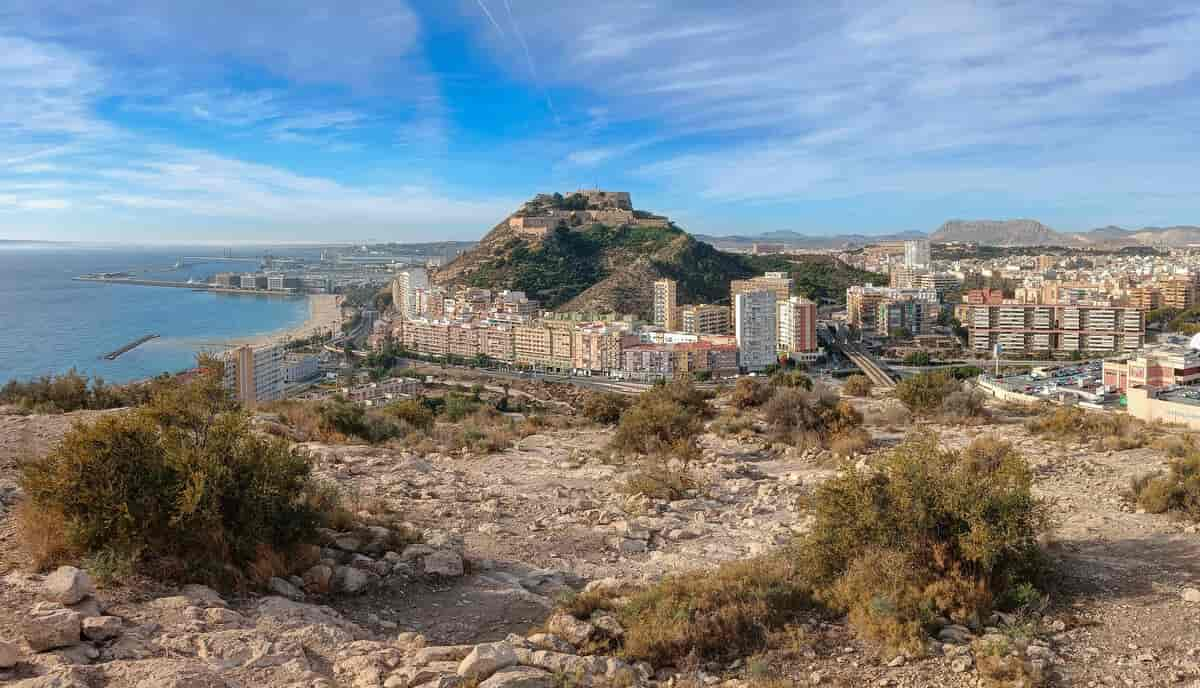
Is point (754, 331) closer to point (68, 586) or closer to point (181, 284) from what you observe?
point (68, 586)

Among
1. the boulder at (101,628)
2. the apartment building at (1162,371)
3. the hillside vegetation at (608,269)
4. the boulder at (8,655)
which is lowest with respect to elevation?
the apartment building at (1162,371)

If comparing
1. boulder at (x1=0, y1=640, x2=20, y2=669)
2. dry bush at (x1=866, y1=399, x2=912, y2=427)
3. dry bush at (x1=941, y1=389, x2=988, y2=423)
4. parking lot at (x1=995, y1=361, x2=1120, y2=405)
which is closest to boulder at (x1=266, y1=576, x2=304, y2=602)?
boulder at (x1=0, y1=640, x2=20, y2=669)

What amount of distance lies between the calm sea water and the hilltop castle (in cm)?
2486

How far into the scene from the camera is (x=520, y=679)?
3.30 meters

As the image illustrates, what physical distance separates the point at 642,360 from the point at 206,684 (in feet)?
131

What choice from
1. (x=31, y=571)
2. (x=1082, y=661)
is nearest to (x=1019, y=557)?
(x=1082, y=661)

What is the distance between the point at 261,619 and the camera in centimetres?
388

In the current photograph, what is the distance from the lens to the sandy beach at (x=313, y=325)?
56875 millimetres

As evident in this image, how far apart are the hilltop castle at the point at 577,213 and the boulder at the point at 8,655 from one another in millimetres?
74324

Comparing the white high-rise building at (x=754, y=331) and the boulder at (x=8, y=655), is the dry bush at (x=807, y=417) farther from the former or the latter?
the white high-rise building at (x=754, y=331)

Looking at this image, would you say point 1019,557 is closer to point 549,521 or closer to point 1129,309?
point 549,521

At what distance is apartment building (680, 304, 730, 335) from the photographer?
51.2 meters

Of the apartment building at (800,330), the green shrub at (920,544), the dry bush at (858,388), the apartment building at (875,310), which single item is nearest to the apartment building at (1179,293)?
the apartment building at (875,310)

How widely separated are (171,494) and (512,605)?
6.76ft
